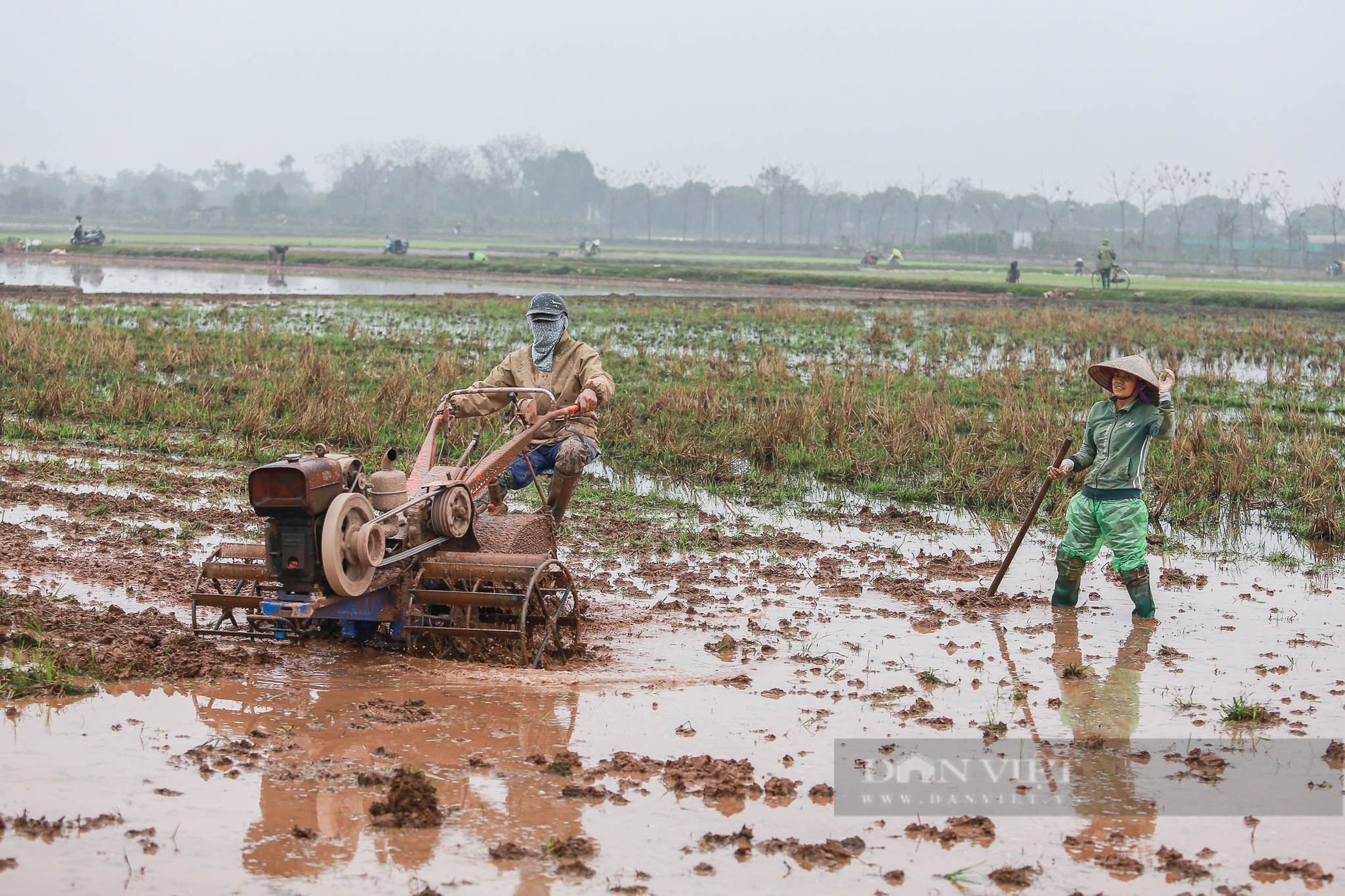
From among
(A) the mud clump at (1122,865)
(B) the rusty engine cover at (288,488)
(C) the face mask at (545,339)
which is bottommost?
(A) the mud clump at (1122,865)

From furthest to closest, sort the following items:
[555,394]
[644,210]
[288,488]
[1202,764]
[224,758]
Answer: [644,210]
[555,394]
[288,488]
[1202,764]
[224,758]

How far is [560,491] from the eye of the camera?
783cm

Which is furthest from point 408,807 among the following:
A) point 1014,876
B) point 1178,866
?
point 1178,866

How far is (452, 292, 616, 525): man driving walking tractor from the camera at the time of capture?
25.0 feet

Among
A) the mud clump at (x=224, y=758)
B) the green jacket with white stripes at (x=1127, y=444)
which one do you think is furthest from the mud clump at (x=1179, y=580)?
the mud clump at (x=224, y=758)

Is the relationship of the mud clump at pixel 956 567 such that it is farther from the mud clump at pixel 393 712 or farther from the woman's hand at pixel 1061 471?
the mud clump at pixel 393 712

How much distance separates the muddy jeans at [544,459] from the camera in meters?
7.67

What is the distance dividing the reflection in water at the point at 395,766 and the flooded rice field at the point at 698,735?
0.02 m

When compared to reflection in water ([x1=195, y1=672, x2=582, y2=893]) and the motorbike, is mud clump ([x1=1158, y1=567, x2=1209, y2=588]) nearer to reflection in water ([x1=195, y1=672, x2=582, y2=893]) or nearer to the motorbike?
reflection in water ([x1=195, y1=672, x2=582, y2=893])

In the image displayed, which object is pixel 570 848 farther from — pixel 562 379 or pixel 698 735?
pixel 562 379

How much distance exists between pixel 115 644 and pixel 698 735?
2844 mm

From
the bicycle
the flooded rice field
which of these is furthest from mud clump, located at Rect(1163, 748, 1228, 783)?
the bicycle

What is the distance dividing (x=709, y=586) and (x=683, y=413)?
5.49 metres

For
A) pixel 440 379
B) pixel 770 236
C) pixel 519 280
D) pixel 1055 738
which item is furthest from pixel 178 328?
pixel 770 236
